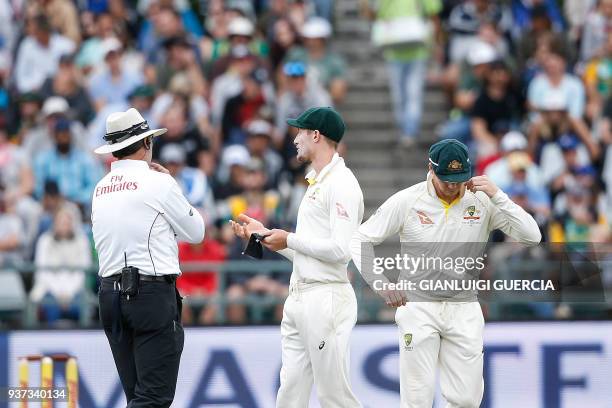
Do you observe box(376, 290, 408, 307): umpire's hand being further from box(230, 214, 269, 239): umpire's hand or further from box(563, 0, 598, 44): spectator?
box(563, 0, 598, 44): spectator

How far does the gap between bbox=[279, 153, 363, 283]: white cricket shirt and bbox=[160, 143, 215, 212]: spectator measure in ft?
19.3

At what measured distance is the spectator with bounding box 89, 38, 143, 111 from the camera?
17.6 m

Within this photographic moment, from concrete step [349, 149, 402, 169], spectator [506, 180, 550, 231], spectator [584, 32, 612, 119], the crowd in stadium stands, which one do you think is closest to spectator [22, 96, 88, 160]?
the crowd in stadium stands

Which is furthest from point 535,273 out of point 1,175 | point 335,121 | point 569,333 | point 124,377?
point 1,175

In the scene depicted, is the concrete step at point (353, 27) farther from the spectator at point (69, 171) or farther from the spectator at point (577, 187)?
the spectator at point (69, 171)

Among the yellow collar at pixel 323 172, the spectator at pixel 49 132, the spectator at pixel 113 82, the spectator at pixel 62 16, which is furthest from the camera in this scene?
the spectator at pixel 62 16

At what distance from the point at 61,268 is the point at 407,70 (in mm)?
5623

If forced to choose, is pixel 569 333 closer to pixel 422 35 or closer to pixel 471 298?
pixel 471 298

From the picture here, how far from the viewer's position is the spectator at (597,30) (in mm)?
18281

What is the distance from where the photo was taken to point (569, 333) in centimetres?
1330

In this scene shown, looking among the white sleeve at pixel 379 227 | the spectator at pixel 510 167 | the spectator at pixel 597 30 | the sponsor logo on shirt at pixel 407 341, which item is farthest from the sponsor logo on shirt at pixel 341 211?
the spectator at pixel 597 30

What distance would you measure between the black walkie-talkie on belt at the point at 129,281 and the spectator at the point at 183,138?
701cm

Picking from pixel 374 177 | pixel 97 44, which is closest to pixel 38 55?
pixel 97 44

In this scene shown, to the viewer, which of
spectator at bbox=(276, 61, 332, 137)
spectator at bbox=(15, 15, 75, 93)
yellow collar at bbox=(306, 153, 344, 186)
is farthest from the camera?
spectator at bbox=(15, 15, 75, 93)
